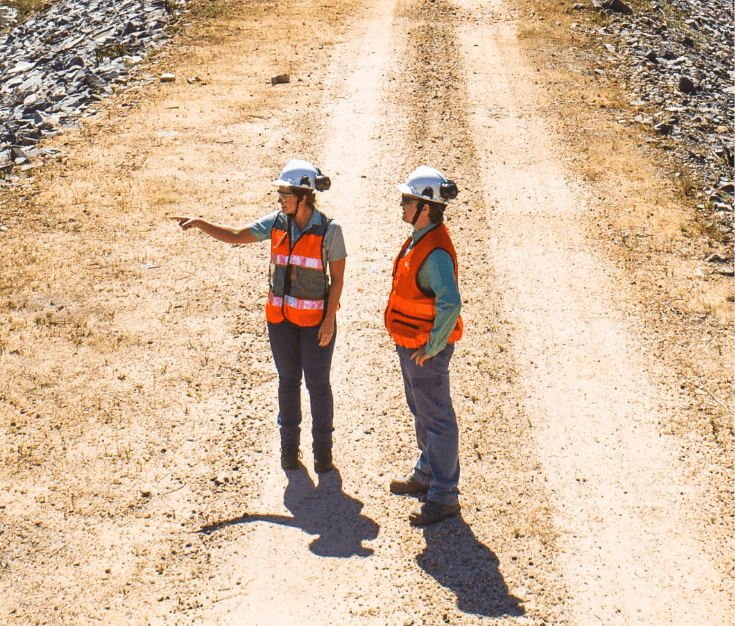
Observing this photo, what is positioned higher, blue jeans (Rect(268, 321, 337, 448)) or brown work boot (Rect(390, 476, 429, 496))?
blue jeans (Rect(268, 321, 337, 448))

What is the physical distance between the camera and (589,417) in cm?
752

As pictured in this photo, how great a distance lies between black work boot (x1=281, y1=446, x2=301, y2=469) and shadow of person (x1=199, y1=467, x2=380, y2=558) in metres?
0.09

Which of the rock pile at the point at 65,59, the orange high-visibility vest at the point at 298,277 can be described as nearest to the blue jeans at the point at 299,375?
the orange high-visibility vest at the point at 298,277

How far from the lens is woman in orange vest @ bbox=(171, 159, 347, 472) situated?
19.0ft

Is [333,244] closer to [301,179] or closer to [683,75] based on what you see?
[301,179]

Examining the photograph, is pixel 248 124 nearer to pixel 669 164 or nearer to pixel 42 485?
pixel 669 164

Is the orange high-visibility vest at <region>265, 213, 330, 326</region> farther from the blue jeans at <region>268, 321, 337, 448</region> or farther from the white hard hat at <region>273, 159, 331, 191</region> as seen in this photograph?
the white hard hat at <region>273, 159, 331, 191</region>

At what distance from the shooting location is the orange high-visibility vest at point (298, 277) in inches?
232

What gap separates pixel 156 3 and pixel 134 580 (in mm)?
16894

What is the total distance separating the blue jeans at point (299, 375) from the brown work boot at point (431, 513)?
A: 0.96 meters

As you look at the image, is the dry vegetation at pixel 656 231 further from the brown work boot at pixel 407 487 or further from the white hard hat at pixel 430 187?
the white hard hat at pixel 430 187

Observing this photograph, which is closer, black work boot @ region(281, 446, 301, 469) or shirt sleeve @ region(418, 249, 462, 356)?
shirt sleeve @ region(418, 249, 462, 356)

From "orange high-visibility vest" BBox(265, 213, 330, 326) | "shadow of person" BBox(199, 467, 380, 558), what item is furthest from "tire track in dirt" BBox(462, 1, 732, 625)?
"orange high-visibility vest" BBox(265, 213, 330, 326)

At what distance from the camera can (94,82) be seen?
610 inches
